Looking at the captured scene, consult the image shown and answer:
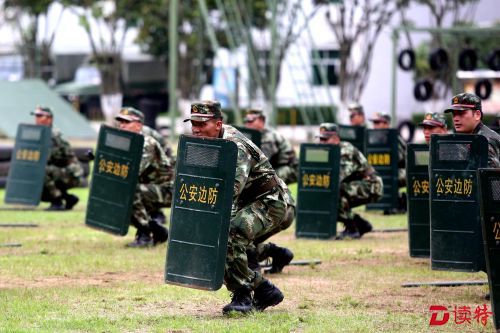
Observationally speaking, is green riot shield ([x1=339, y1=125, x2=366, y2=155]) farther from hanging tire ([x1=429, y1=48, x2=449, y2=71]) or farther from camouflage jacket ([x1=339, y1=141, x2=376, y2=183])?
hanging tire ([x1=429, y1=48, x2=449, y2=71])

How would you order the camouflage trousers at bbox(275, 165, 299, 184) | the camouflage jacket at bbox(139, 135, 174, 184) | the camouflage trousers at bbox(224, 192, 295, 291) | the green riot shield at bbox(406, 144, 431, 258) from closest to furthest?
the camouflage trousers at bbox(224, 192, 295, 291) → the green riot shield at bbox(406, 144, 431, 258) → the camouflage jacket at bbox(139, 135, 174, 184) → the camouflage trousers at bbox(275, 165, 299, 184)

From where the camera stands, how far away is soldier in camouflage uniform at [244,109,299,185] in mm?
19880

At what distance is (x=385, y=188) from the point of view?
21.4m

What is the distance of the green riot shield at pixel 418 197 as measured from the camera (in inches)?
547

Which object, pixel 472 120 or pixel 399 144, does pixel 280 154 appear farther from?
pixel 472 120

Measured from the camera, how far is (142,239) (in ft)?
54.3

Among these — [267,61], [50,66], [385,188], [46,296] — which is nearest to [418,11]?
[267,61]

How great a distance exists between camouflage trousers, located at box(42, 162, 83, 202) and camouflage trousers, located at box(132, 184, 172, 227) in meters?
5.24

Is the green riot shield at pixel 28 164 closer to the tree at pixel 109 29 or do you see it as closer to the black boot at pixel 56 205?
the black boot at pixel 56 205

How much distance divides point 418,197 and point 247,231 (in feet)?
13.1

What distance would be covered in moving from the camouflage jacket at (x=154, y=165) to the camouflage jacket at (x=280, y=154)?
3.60m

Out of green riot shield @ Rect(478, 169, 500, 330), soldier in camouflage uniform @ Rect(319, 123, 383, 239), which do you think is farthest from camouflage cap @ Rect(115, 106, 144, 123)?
green riot shield @ Rect(478, 169, 500, 330)

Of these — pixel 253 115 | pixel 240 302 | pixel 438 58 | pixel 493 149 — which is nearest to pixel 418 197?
pixel 493 149

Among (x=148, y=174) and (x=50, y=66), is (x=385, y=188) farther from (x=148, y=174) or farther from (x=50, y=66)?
(x=50, y=66)
